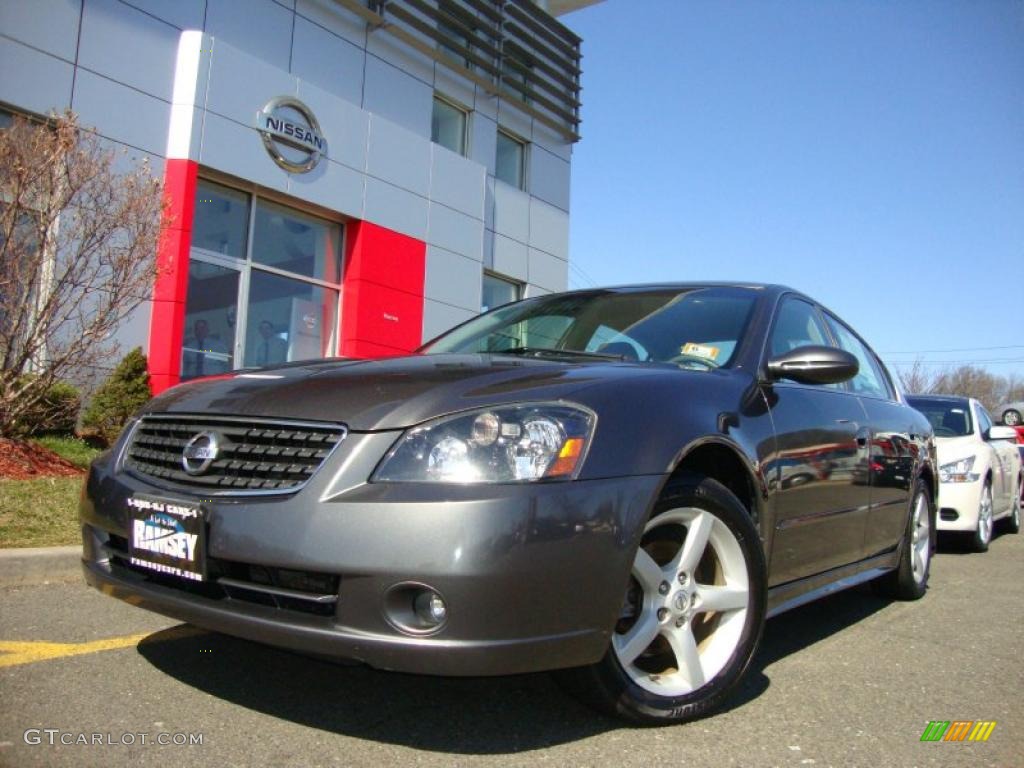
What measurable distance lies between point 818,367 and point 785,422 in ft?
0.77

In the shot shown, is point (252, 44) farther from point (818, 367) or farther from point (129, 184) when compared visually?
point (818, 367)

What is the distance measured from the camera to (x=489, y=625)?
192 centimetres

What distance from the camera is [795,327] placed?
11.9ft

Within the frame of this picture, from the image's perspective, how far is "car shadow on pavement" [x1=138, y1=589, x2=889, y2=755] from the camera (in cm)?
221

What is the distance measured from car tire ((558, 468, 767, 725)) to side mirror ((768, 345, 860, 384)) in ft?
2.03

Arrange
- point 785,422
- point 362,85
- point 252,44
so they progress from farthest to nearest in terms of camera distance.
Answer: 1. point 362,85
2. point 252,44
3. point 785,422

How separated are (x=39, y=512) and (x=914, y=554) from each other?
5.18 m

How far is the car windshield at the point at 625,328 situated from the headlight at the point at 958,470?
15.3ft

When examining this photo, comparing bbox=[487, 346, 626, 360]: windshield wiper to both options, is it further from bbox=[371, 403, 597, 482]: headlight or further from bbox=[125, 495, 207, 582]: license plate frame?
bbox=[125, 495, 207, 582]: license plate frame

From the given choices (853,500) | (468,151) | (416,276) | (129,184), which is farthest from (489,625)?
(468,151)

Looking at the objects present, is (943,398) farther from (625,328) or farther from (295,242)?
(295,242)

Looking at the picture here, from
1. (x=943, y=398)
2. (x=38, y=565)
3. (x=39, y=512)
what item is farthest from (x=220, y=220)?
(x=943, y=398)

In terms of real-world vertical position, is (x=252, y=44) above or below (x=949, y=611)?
above

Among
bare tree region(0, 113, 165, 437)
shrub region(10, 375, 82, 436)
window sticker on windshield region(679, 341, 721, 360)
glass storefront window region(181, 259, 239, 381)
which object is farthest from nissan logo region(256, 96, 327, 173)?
window sticker on windshield region(679, 341, 721, 360)
